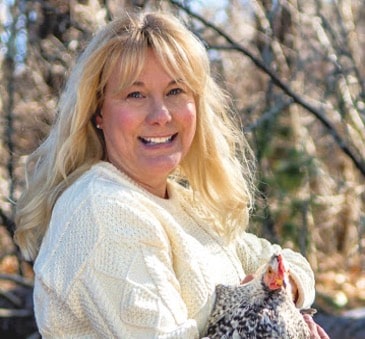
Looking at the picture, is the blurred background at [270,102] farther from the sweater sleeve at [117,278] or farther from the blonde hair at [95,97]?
the sweater sleeve at [117,278]

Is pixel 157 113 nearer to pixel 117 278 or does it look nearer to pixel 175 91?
pixel 175 91

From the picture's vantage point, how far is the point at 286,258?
9.98ft

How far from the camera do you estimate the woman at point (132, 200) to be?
93.0 inches

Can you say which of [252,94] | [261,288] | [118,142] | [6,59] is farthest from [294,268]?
[252,94]

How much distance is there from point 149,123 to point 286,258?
0.74m

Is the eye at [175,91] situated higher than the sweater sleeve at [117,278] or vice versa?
the eye at [175,91]

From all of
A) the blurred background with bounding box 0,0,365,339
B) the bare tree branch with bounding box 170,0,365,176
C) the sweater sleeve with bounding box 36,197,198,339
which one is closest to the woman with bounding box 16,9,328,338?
the sweater sleeve with bounding box 36,197,198,339

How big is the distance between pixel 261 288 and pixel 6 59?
3.09m

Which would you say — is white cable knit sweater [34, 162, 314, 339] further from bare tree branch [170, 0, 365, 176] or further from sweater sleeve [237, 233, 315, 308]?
bare tree branch [170, 0, 365, 176]

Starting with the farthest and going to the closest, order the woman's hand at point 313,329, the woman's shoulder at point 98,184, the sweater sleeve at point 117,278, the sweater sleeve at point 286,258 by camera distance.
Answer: the sweater sleeve at point 286,258
the woman's hand at point 313,329
the woman's shoulder at point 98,184
the sweater sleeve at point 117,278

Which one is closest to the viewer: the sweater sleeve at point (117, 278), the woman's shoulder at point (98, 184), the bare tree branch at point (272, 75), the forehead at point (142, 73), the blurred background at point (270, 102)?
the sweater sleeve at point (117, 278)

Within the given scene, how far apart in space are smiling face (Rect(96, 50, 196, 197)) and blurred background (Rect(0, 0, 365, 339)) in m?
1.29

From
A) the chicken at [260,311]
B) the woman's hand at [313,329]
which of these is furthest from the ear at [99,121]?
the woman's hand at [313,329]

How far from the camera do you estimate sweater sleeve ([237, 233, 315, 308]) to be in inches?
115
